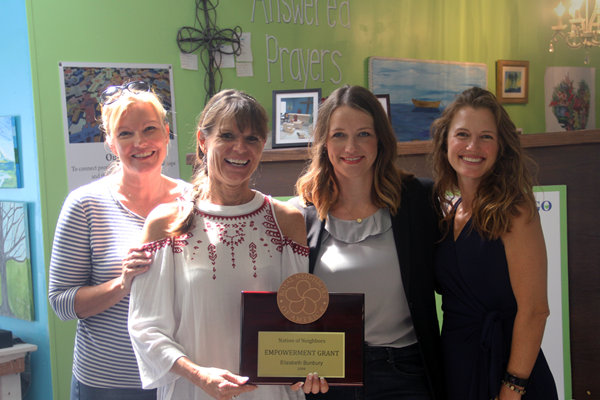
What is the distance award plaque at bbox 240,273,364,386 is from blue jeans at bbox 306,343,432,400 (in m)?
0.22

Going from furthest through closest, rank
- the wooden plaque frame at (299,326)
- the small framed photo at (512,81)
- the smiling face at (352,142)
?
the small framed photo at (512,81)
the smiling face at (352,142)
the wooden plaque frame at (299,326)

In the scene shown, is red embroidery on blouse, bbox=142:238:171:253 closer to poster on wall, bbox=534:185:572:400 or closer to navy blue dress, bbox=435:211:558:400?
navy blue dress, bbox=435:211:558:400

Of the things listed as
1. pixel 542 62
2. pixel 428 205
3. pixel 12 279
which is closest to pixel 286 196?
pixel 428 205

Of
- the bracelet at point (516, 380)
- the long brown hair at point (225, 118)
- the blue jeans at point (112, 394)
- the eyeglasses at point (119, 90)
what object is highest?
the eyeglasses at point (119, 90)

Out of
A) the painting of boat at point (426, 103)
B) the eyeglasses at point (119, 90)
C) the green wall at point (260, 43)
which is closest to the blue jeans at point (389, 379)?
the eyeglasses at point (119, 90)

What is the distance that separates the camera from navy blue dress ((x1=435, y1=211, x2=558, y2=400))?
1556 mm

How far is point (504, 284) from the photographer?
5.18ft

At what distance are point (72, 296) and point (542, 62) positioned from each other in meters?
5.06

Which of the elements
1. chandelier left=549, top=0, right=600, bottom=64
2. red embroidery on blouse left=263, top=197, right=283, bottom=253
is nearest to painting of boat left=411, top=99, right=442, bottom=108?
chandelier left=549, top=0, right=600, bottom=64

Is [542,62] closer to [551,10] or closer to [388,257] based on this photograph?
[551,10]

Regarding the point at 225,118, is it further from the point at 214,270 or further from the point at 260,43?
the point at 260,43

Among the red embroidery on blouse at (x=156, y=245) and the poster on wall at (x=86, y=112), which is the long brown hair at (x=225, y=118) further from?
the poster on wall at (x=86, y=112)

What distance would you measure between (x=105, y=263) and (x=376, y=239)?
89 cm

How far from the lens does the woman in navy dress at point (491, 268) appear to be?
1533mm
